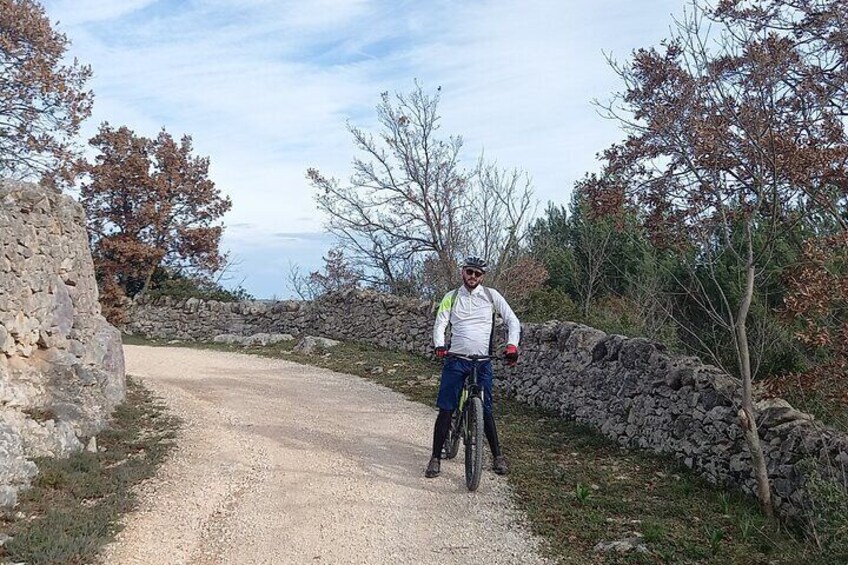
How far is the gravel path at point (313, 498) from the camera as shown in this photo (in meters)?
4.78

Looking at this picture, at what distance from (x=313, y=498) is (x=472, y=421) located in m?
1.47

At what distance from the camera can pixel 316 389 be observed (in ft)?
37.4

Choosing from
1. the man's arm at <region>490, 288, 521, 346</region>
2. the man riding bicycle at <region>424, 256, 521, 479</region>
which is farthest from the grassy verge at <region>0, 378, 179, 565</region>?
the man's arm at <region>490, 288, 521, 346</region>

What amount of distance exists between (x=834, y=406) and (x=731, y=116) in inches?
95.4

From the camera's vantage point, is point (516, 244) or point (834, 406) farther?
point (516, 244)

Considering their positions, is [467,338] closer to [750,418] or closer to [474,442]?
[474,442]

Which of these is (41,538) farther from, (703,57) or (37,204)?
(703,57)

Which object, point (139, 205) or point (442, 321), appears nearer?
point (442, 321)

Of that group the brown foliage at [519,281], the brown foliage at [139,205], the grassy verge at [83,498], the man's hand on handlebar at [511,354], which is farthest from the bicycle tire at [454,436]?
the brown foliage at [139,205]

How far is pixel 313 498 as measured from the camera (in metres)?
5.80

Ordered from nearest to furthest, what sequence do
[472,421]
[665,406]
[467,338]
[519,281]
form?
[472,421] → [467,338] → [665,406] → [519,281]

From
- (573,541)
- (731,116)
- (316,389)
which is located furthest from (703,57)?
(316,389)

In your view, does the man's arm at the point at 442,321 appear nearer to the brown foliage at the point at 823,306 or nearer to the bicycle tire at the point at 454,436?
the bicycle tire at the point at 454,436

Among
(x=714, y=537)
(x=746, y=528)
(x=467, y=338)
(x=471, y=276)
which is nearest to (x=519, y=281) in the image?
(x=471, y=276)
